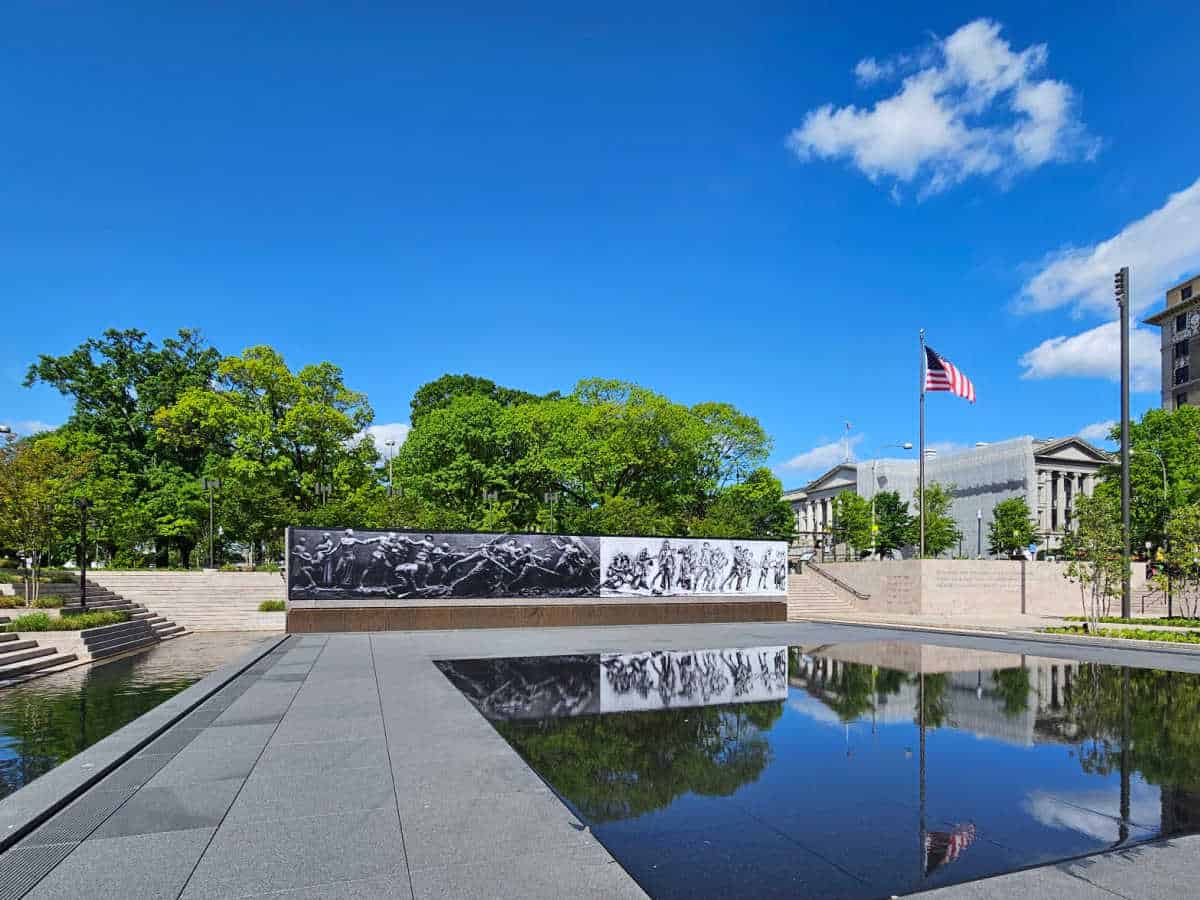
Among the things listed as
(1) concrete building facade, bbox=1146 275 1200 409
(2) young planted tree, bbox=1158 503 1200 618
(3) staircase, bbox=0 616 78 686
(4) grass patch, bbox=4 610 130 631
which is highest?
(1) concrete building facade, bbox=1146 275 1200 409

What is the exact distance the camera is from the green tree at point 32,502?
25.0 metres

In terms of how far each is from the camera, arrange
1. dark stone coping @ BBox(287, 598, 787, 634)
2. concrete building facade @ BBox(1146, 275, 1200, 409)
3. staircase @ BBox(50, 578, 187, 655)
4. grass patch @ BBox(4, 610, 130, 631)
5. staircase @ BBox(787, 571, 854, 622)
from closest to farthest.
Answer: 1. grass patch @ BBox(4, 610, 130, 631)
2. staircase @ BBox(50, 578, 187, 655)
3. dark stone coping @ BBox(287, 598, 787, 634)
4. staircase @ BBox(787, 571, 854, 622)
5. concrete building facade @ BBox(1146, 275, 1200, 409)

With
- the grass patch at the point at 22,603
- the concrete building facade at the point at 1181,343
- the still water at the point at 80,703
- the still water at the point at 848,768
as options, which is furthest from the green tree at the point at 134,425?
the concrete building facade at the point at 1181,343

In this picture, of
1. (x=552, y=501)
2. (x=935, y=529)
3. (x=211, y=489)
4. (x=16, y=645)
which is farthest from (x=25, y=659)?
(x=935, y=529)

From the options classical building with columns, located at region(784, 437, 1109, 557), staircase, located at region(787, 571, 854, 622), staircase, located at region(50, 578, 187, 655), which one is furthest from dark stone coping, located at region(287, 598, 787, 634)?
classical building with columns, located at region(784, 437, 1109, 557)

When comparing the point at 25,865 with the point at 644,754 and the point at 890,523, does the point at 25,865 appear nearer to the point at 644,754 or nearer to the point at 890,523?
the point at 644,754

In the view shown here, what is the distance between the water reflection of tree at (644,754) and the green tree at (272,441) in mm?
32861

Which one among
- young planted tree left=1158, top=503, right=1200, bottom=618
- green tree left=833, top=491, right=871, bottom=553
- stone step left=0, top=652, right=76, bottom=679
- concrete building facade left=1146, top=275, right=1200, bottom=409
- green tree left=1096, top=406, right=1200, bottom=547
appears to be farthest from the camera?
green tree left=833, top=491, right=871, bottom=553

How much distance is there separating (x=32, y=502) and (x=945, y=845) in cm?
2938

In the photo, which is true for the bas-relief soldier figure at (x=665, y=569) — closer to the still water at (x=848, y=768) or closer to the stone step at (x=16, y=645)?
the still water at (x=848, y=768)

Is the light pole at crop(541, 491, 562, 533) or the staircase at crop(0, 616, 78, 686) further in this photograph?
the light pole at crop(541, 491, 562, 533)

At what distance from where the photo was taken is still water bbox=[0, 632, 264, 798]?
27.6 feet

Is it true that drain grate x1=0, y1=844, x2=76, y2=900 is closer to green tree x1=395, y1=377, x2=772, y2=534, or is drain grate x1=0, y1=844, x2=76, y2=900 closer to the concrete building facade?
green tree x1=395, y1=377, x2=772, y2=534

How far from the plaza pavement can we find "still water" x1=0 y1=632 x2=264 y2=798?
0.88 meters
